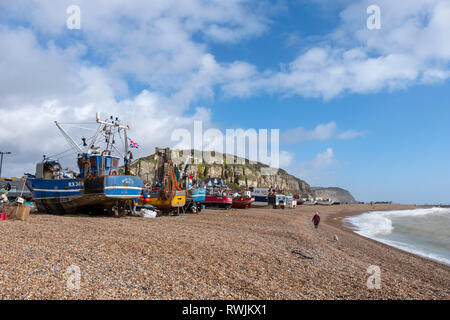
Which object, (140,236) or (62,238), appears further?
(140,236)

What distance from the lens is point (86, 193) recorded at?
80.7 feet

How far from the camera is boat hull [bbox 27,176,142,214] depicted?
24.2m

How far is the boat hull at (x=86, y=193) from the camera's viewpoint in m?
24.2

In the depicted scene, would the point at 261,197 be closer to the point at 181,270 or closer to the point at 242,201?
the point at 242,201

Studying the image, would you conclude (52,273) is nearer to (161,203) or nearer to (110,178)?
(110,178)

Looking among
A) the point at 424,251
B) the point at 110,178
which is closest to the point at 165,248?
the point at 110,178

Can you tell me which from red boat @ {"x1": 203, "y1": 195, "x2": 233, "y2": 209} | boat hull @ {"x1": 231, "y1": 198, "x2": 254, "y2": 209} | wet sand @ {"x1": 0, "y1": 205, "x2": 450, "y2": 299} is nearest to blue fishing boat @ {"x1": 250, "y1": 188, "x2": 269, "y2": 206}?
boat hull @ {"x1": 231, "y1": 198, "x2": 254, "y2": 209}

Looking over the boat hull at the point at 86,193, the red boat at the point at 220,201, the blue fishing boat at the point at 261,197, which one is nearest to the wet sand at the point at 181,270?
the boat hull at the point at 86,193

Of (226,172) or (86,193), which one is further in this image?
(226,172)

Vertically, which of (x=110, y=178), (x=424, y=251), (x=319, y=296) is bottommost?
(x=424, y=251)

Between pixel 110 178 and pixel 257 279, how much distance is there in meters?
18.0

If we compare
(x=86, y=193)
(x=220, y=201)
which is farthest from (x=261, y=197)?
(x=86, y=193)

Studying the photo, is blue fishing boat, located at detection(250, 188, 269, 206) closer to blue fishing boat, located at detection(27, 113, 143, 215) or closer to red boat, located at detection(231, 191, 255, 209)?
red boat, located at detection(231, 191, 255, 209)
